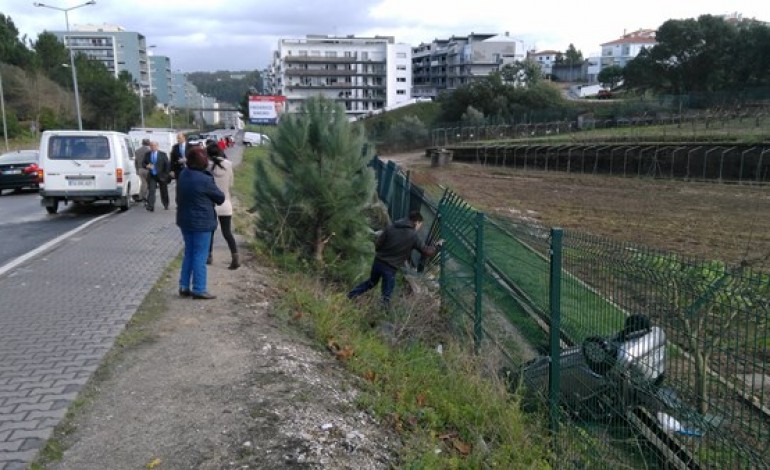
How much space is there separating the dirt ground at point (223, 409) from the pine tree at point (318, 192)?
374 centimetres

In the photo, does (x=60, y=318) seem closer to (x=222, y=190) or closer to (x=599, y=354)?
(x=222, y=190)

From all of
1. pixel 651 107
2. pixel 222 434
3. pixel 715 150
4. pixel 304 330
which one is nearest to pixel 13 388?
pixel 222 434

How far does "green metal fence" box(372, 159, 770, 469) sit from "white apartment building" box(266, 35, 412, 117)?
10876 centimetres

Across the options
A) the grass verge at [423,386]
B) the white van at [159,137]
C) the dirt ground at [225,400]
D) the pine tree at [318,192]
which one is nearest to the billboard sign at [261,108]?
the white van at [159,137]

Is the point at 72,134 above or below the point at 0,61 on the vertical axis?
below

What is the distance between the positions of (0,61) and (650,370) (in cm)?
6826

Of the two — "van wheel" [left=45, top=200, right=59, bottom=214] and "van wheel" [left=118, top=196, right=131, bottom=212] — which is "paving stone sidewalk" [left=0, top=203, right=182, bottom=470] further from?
"van wheel" [left=45, top=200, right=59, bottom=214]

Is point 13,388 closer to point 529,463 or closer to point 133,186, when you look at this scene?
point 529,463

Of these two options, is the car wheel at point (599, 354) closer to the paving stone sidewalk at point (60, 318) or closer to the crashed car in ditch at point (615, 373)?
the crashed car in ditch at point (615, 373)

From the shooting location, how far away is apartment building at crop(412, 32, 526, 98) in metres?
117

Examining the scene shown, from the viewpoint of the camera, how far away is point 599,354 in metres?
4.54

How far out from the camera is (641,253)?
3963 mm

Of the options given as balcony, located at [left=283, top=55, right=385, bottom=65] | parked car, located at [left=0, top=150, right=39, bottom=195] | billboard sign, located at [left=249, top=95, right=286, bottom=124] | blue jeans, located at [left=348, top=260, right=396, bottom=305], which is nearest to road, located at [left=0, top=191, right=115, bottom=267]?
parked car, located at [left=0, top=150, right=39, bottom=195]

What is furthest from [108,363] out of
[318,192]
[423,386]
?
[318,192]
